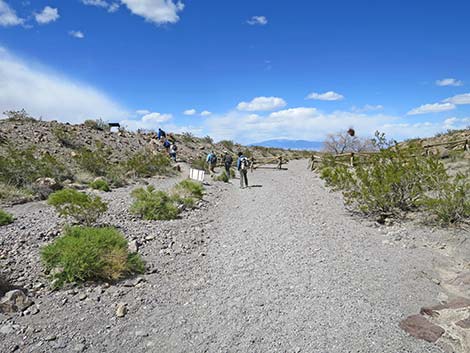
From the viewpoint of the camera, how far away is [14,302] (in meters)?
4.77

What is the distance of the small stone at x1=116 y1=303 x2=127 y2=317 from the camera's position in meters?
4.74

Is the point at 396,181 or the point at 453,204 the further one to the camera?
the point at 396,181

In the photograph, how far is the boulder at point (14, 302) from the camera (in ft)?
15.2

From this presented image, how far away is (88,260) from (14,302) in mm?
1160

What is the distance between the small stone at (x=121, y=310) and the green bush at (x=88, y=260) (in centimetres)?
85

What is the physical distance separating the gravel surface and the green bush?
23 centimetres

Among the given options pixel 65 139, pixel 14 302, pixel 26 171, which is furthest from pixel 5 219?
pixel 65 139

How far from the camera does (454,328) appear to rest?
4.13 meters

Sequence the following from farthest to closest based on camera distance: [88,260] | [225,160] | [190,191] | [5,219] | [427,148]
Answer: [225,160]
[427,148]
[190,191]
[5,219]
[88,260]

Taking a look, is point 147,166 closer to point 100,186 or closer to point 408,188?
point 100,186

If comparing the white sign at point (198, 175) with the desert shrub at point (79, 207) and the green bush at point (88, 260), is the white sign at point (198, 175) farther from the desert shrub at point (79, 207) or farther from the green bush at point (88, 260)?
the green bush at point (88, 260)

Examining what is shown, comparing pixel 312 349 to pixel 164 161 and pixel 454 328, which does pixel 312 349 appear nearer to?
pixel 454 328

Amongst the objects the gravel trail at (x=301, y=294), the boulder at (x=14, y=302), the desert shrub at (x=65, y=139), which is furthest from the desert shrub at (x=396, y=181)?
the desert shrub at (x=65, y=139)

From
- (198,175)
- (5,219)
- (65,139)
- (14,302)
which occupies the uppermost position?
(65,139)
